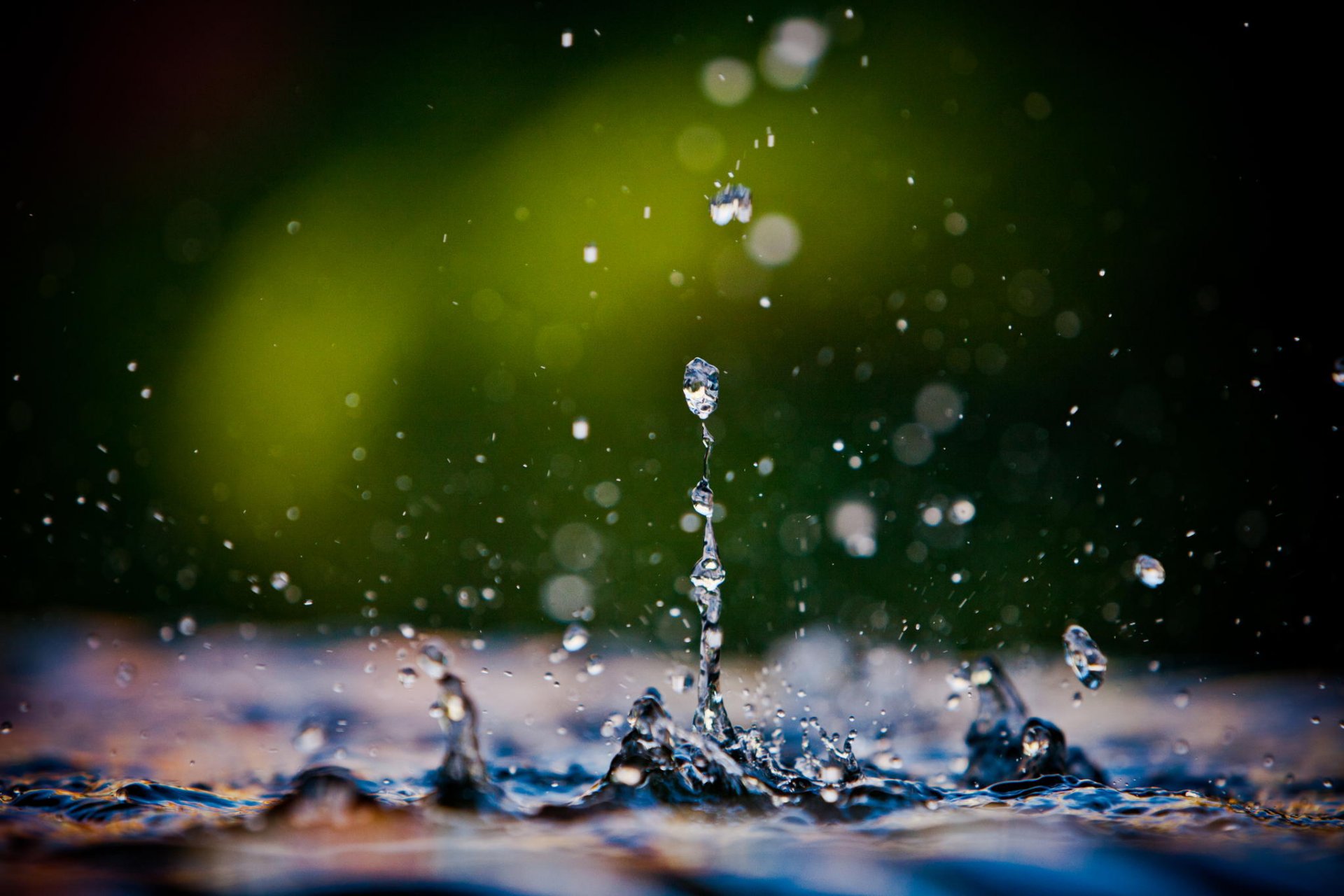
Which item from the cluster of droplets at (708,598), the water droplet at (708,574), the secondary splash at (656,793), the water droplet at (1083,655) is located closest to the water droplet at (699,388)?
the cluster of droplets at (708,598)

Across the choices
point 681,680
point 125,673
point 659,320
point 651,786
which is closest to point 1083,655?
point 681,680

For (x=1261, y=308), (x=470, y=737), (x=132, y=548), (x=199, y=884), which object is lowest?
(x=199, y=884)

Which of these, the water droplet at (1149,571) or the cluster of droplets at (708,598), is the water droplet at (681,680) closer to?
the cluster of droplets at (708,598)

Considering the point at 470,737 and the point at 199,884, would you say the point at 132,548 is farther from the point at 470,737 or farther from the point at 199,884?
the point at 199,884

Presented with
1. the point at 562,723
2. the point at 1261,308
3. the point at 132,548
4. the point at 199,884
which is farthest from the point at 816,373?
the point at 199,884

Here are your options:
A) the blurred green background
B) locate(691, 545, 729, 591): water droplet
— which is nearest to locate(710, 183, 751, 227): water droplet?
locate(691, 545, 729, 591): water droplet
